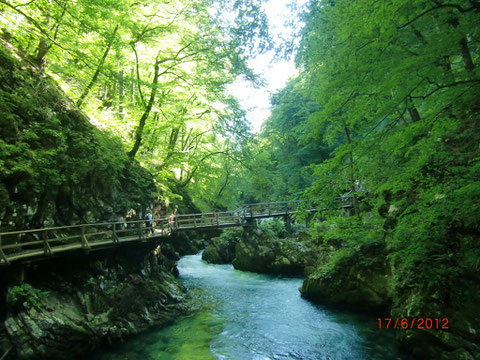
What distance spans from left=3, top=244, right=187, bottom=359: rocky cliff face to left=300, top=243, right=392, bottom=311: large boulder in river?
5418 millimetres

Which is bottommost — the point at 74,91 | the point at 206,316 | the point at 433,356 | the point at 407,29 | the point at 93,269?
the point at 206,316

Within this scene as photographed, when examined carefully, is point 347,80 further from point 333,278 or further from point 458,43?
point 333,278

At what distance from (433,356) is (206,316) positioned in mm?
6604

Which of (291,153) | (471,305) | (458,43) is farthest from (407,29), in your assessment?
(291,153)

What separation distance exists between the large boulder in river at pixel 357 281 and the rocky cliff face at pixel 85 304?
5418 millimetres

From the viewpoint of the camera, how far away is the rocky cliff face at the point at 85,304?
558 centimetres

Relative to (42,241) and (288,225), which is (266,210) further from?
(42,241)

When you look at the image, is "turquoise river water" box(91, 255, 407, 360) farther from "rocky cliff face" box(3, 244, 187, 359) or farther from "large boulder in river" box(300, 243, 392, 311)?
"rocky cliff face" box(3, 244, 187, 359)

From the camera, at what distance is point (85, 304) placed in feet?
23.6

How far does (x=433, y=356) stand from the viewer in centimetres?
525

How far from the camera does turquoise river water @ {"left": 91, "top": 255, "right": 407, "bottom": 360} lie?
6.39 m

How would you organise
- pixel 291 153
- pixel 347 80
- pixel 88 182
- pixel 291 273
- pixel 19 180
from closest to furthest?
pixel 347 80 → pixel 19 180 → pixel 88 182 → pixel 291 273 → pixel 291 153

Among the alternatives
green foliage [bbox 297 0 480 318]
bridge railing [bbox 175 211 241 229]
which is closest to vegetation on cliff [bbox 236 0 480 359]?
green foliage [bbox 297 0 480 318]
